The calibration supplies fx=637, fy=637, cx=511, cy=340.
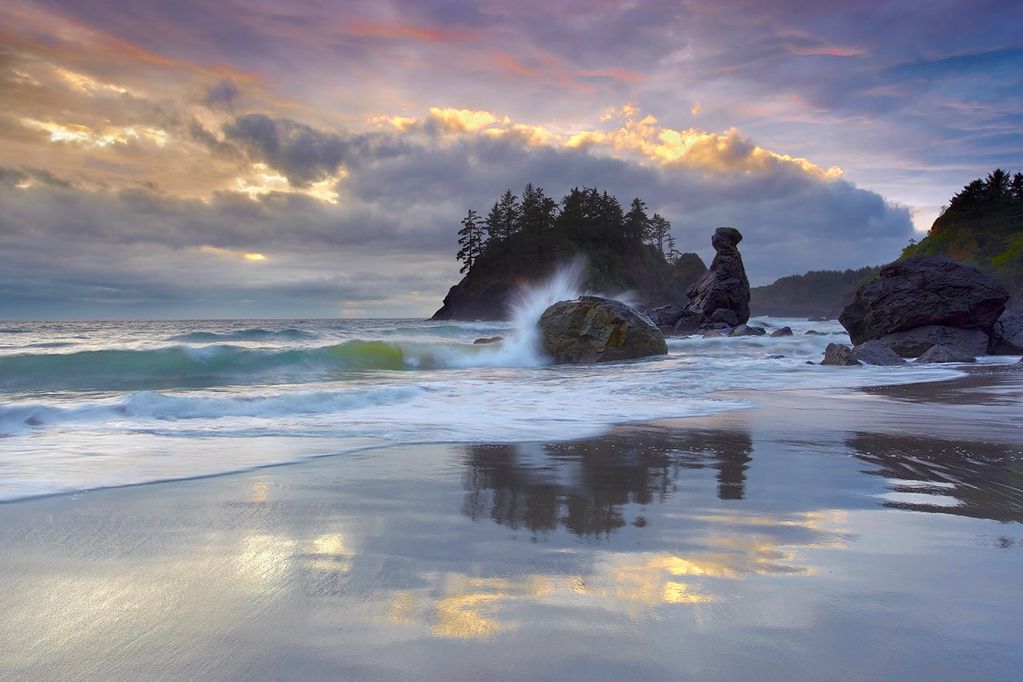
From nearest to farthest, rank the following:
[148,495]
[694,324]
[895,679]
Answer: [895,679] < [148,495] < [694,324]

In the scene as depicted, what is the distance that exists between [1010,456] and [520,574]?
407 cm

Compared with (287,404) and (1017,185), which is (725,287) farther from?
(287,404)

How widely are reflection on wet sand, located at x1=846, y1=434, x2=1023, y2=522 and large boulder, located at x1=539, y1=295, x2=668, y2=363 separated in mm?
9840

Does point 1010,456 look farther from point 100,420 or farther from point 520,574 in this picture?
point 100,420

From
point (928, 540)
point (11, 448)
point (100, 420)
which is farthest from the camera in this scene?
point (100, 420)

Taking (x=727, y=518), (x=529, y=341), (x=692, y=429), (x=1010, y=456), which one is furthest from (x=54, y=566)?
(x=529, y=341)

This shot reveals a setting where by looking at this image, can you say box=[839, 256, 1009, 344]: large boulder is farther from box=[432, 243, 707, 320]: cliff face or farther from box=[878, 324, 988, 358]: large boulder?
box=[432, 243, 707, 320]: cliff face

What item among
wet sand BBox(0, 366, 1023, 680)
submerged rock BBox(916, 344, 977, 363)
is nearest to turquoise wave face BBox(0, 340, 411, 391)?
wet sand BBox(0, 366, 1023, 680)

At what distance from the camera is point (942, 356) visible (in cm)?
1400

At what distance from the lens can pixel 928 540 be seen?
8.50ft

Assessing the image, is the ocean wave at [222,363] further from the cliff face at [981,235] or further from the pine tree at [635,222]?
the pine tree at [635,222]

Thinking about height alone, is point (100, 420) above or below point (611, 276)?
below

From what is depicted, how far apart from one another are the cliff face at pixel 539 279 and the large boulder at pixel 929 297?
50997 millimetres

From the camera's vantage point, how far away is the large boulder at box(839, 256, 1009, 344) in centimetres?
1552
